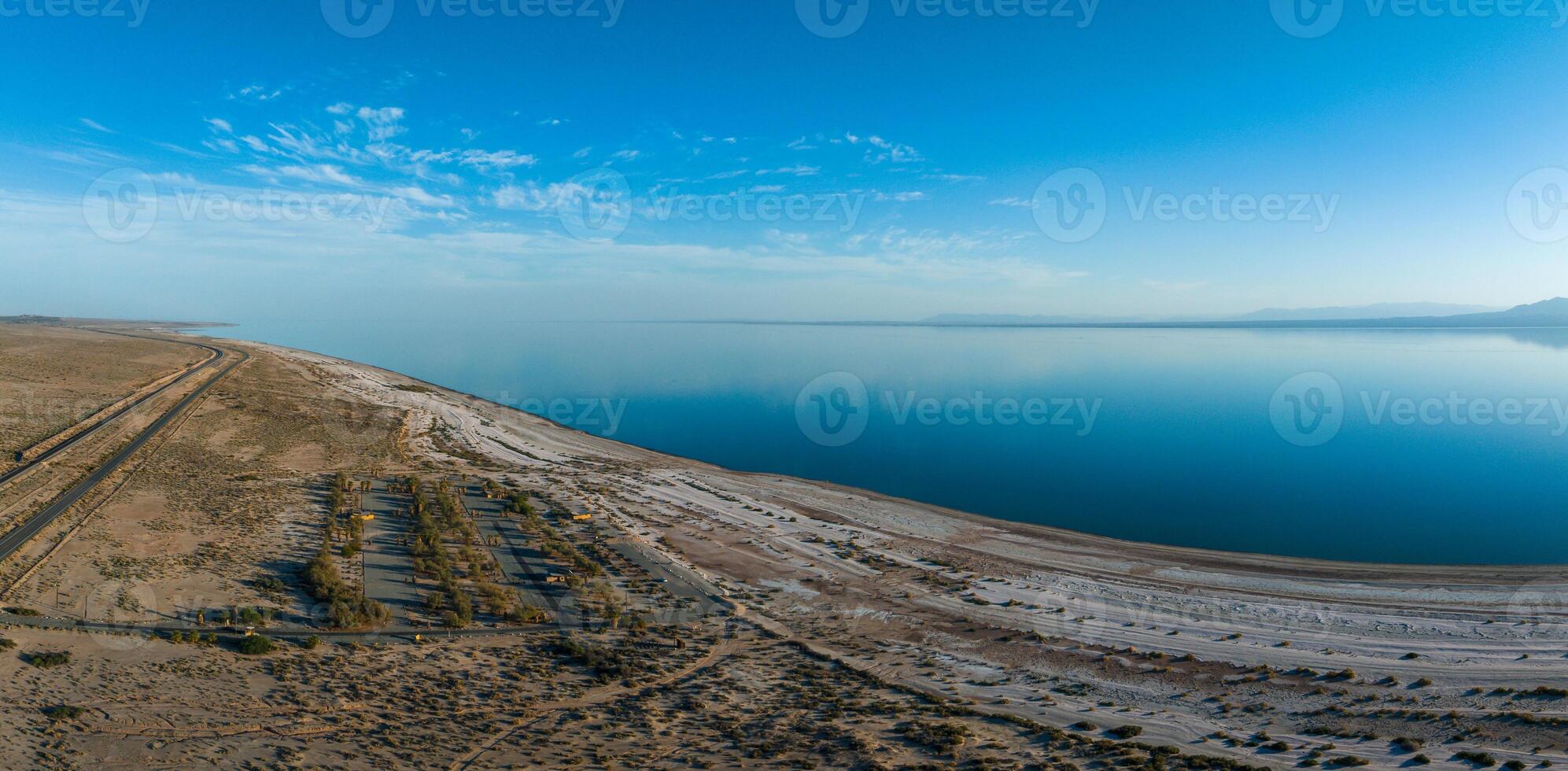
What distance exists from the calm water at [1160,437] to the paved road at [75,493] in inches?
1242

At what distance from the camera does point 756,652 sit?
68.2 ft

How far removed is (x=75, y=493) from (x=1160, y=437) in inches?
2872

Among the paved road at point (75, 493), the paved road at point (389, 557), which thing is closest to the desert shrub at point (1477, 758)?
the paved road at point (389, 557)

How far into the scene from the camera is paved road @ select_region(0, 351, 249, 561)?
22.6 meters

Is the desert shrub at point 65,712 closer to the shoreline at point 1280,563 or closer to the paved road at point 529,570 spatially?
the paved road at point 529,570

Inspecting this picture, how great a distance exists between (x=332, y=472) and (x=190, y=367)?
164ft

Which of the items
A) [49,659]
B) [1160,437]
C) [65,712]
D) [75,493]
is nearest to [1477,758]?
[65,712]

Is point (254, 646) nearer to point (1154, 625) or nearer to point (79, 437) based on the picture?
point (1154, 625)

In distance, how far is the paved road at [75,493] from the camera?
22.6 meters

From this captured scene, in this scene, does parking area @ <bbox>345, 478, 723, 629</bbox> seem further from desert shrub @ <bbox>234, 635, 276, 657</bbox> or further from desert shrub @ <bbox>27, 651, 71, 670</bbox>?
desert shrub @ <bbox>27, 651, 71, 670</bbox>

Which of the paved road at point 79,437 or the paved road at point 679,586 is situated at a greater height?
the paved road at point 79,437

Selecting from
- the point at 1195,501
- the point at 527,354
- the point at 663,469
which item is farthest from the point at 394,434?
the point at 527,354

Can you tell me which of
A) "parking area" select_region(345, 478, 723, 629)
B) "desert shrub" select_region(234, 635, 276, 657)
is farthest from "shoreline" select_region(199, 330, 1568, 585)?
"desert shrub" select_region(234, 635, 276, 657)

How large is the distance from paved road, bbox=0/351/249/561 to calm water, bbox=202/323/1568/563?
3155cm
